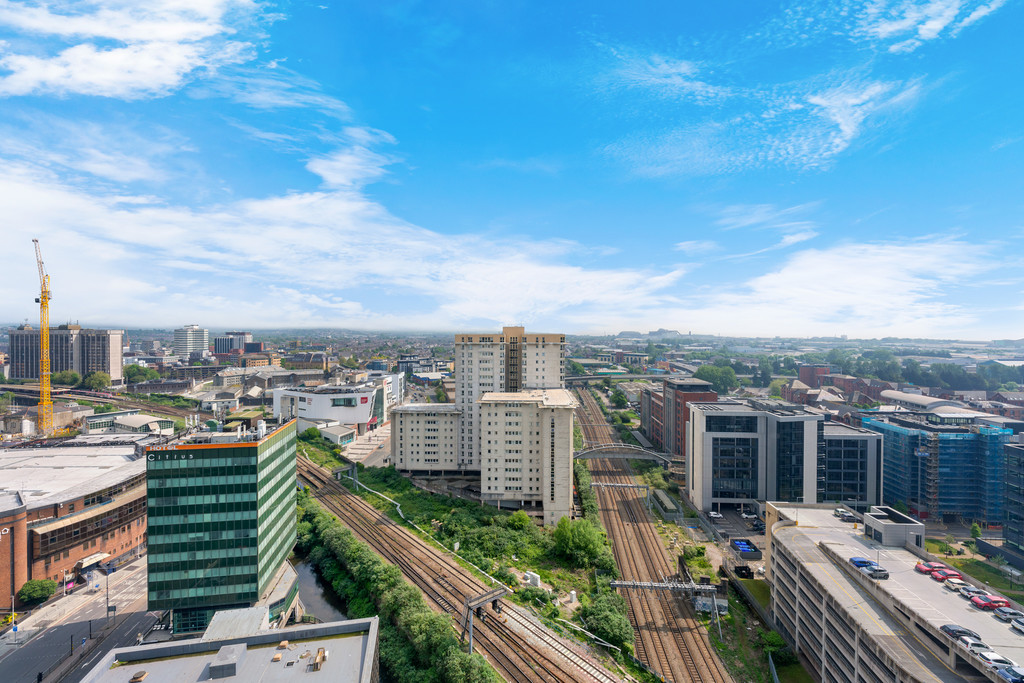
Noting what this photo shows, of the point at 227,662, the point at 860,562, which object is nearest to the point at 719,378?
the point at 860,562

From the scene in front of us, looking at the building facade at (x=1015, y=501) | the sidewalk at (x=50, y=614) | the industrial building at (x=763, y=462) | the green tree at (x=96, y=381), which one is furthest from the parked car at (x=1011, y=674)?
the green tree at (x=96, y=381)

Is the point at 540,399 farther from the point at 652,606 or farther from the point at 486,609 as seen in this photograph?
the point at 486,609

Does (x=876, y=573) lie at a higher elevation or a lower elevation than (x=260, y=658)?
higher

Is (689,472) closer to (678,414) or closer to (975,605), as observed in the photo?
(678,414)

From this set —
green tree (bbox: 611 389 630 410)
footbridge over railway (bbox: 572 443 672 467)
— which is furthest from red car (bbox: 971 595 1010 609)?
green tree (bbox: 611 389 630 410)

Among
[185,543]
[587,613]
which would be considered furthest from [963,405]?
[185,543]

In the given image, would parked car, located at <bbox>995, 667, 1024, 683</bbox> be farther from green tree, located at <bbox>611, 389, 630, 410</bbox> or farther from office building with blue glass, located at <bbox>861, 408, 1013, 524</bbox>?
green tree, located at <bbox>611, 389, 630, 410</bbox>
